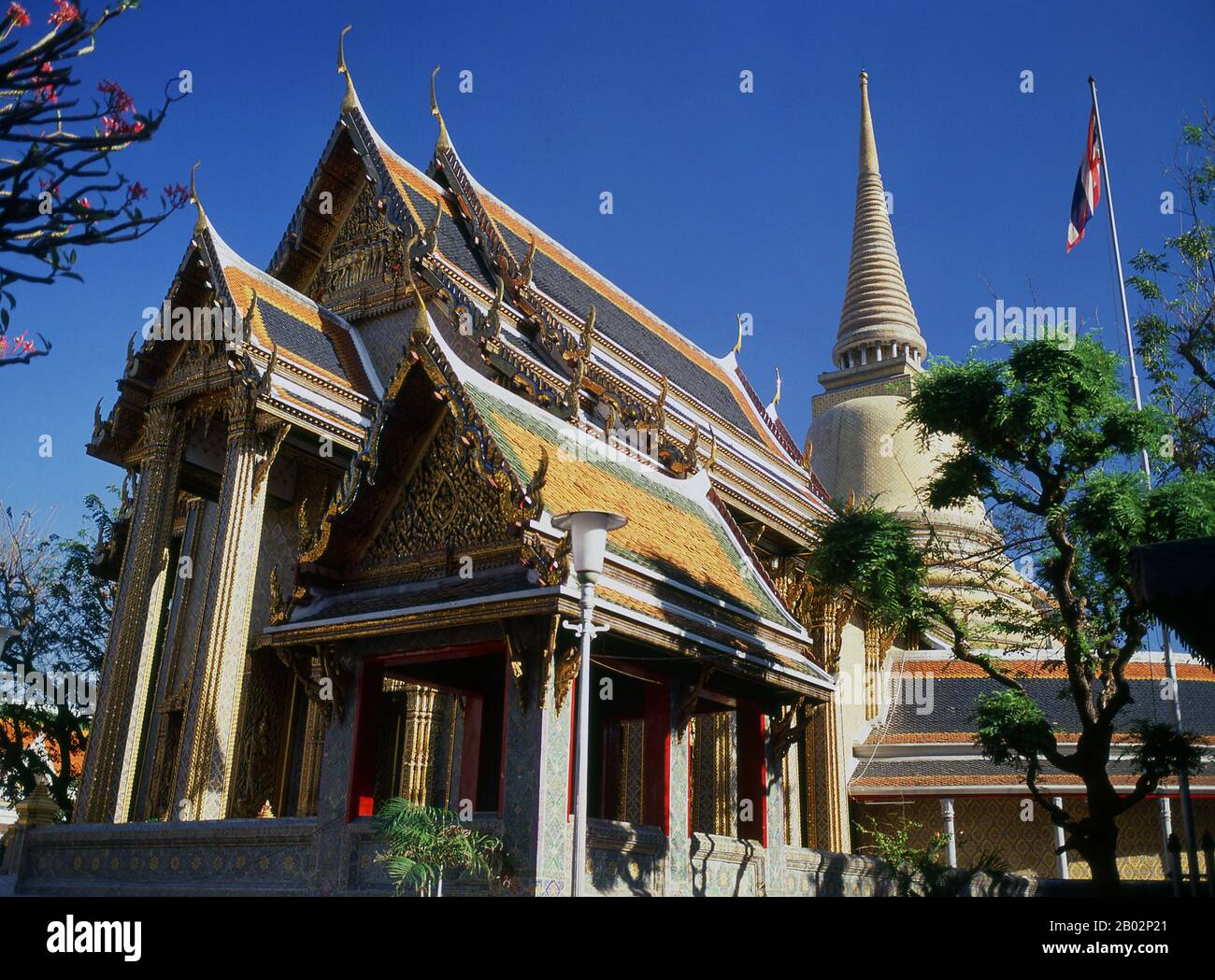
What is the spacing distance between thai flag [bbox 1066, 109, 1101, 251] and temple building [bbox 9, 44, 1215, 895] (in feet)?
12.1

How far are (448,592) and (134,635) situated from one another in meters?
8.51

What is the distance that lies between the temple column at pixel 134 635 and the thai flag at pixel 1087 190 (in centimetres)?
1234

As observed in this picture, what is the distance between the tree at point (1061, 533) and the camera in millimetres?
10461

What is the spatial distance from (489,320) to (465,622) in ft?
27.2

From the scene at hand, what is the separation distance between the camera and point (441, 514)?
826 cm

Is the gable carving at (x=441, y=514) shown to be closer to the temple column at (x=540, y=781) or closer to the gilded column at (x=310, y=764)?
the temple column at (x=540, y=781)

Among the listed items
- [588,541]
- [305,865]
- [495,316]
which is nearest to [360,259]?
[495,316]

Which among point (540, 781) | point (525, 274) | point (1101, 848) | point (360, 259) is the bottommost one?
point (1101, 848)

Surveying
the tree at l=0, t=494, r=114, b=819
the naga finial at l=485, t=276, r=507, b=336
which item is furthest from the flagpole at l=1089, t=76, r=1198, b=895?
the tree at l=0, t=494, r=114, b=819

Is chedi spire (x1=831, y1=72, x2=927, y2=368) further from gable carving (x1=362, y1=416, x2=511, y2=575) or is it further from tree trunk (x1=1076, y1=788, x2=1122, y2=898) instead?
gable carving (x1=362, y1=416, x2=511, y2=575)

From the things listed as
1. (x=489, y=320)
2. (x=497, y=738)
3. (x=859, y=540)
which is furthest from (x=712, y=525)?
(x=489, y=320)

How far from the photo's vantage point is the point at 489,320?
1506 centimetres

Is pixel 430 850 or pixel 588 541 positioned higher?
pixel 588 541

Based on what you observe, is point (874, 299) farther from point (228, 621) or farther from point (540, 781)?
point (540, 781)
